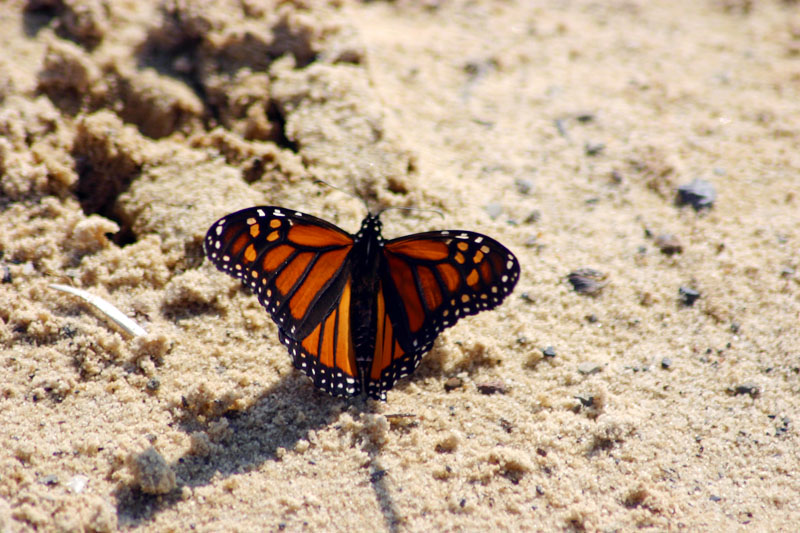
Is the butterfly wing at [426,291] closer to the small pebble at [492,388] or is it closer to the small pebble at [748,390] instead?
the small pebble at [492,388]

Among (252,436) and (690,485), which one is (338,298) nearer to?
(252,436)

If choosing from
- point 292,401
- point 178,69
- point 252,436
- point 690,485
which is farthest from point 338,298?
point 178,69

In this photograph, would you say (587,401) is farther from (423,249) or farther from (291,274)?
(291,274)

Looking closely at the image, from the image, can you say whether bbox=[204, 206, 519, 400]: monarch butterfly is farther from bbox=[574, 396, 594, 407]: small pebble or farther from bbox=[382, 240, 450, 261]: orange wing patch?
bbox=[574, 396, 594, 407]: small pebble

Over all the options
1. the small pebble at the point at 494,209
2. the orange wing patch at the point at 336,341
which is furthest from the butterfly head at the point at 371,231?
the small pebble at the point at 494,209

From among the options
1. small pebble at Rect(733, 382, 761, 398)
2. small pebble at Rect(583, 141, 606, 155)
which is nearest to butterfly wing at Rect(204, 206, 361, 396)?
small pebble at Rect(733, 382, 761, 398)
